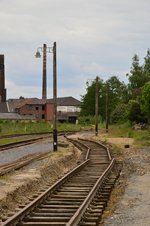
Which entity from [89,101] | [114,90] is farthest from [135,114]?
[114,90]

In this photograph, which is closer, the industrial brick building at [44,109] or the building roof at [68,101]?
the industrial brick building at [44,109]

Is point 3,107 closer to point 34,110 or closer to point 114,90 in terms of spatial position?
point 34,110

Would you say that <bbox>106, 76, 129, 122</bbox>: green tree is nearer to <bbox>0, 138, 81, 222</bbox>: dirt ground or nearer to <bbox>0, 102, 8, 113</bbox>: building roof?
<bbox>0, 102, 8, 113</bbox>: building roof

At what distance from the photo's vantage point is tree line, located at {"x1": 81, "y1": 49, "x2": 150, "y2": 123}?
52.5 m

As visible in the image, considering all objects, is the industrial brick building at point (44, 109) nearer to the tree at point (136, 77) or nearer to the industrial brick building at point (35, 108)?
the industrial brick building at point (35, 108)

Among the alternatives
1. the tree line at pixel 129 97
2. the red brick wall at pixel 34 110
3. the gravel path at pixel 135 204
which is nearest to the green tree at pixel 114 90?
the tree line at pixel 129 97

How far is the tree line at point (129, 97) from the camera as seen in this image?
5253cm

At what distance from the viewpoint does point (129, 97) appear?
11475cm

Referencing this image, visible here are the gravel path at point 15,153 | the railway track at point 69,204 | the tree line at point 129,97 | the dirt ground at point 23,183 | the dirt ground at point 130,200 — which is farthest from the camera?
the tree line at point 129,97

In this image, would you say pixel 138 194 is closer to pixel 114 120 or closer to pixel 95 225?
pixel 95 225

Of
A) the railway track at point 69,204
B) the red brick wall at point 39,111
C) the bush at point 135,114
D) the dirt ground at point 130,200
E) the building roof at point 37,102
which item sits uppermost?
the building roof at point 37,102

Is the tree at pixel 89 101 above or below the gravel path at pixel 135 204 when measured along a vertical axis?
above

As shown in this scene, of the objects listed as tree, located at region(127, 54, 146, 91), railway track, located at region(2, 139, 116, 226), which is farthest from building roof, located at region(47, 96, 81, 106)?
railway track, located at region(2, 139, 116, 226)

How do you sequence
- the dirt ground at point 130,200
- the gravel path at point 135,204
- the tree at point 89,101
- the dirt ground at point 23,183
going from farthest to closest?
the tree at point 89,101, the dirt ground at point 23,183, the dirt ground at point 130,200, the gravel path at point 135,204
